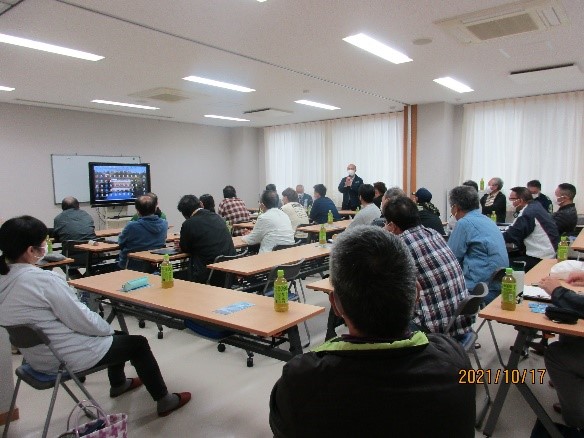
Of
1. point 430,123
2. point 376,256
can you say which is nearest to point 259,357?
point 376,256

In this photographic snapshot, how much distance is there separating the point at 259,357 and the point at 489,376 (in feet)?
5.84

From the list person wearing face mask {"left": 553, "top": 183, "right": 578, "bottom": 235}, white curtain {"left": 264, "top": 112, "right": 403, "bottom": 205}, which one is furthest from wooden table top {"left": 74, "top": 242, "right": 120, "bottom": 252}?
white curtain {"left": 264, "top": 112, "right": 403, "bottom": 205}

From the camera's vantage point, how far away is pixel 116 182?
9117mm

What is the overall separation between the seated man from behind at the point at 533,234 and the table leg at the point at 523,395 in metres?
2.33

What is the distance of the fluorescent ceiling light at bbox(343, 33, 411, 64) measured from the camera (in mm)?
4340

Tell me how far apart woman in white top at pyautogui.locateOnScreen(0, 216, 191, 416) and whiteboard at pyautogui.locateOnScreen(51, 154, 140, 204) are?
22.9 feet

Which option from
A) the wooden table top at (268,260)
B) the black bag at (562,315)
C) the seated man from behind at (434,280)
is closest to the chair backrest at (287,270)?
the wooden table top at (268,260)

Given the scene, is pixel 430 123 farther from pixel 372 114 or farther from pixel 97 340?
→ pixel 97 340

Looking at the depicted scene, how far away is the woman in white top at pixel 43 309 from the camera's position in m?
2.20

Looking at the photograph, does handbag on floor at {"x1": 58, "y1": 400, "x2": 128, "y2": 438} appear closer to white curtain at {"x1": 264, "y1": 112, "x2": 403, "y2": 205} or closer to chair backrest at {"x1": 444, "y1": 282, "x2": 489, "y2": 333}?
chair backrest at {"x1": 444, "y1": 282, "x2": 489, "y2": 333}

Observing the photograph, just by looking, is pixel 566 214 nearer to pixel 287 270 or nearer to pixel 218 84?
pixel 287 270

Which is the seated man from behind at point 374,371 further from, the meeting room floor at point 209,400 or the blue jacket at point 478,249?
the blue jacket at point 478,249

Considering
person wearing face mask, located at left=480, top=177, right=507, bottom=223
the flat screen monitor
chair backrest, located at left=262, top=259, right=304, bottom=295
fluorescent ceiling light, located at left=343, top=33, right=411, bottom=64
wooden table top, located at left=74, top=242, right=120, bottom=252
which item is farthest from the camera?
the flat screen monitor

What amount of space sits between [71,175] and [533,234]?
27.2 ft
